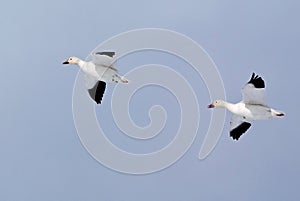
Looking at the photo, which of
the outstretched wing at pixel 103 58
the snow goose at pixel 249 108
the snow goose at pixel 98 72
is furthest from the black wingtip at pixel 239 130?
the outstretched wing at pixel 103 58

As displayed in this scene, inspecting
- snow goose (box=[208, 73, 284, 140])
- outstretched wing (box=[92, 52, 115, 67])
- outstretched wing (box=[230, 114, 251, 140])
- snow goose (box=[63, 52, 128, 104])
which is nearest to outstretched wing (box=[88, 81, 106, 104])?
snow goose (box=[63, 52, 128, 104])

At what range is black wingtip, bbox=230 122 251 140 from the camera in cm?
4025

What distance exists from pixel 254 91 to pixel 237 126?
3371 millimetres

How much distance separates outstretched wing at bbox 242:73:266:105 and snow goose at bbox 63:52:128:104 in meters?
5.03

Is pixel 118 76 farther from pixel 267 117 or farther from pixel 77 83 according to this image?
pixel 267 117

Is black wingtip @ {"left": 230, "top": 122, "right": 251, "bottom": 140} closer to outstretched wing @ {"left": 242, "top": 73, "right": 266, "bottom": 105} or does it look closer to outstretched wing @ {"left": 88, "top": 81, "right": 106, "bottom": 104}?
outstretched wing @ {"left": 242, "top": 73, "right": 266, "bottom": 105}

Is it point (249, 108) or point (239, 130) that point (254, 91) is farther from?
point (239, 130)

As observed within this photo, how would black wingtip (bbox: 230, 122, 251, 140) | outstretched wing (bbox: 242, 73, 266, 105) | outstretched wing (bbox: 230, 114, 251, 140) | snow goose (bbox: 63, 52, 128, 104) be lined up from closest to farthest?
outstretched wing (bbox: 242, 73, 266, 105), snow goose (bbox: 63, 52, 128, 104), outstretched wing (bbox: 230, 114, 251, 140), black wingtip (bbox: 230, 122, 251, 140)

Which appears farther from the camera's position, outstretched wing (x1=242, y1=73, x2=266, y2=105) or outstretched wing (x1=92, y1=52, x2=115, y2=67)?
outstretched wing (x1=92, y1=52, x2=115, y2=67)

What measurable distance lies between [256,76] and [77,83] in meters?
8.37

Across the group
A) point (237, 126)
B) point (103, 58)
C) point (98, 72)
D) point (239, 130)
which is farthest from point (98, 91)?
point (239, 130)

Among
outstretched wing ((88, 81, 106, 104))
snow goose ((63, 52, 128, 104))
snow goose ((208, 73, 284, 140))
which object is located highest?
snow goose ((208, 73, 284, 140))

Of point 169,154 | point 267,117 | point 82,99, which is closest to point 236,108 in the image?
point 267,117

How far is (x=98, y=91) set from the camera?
1577 inches
